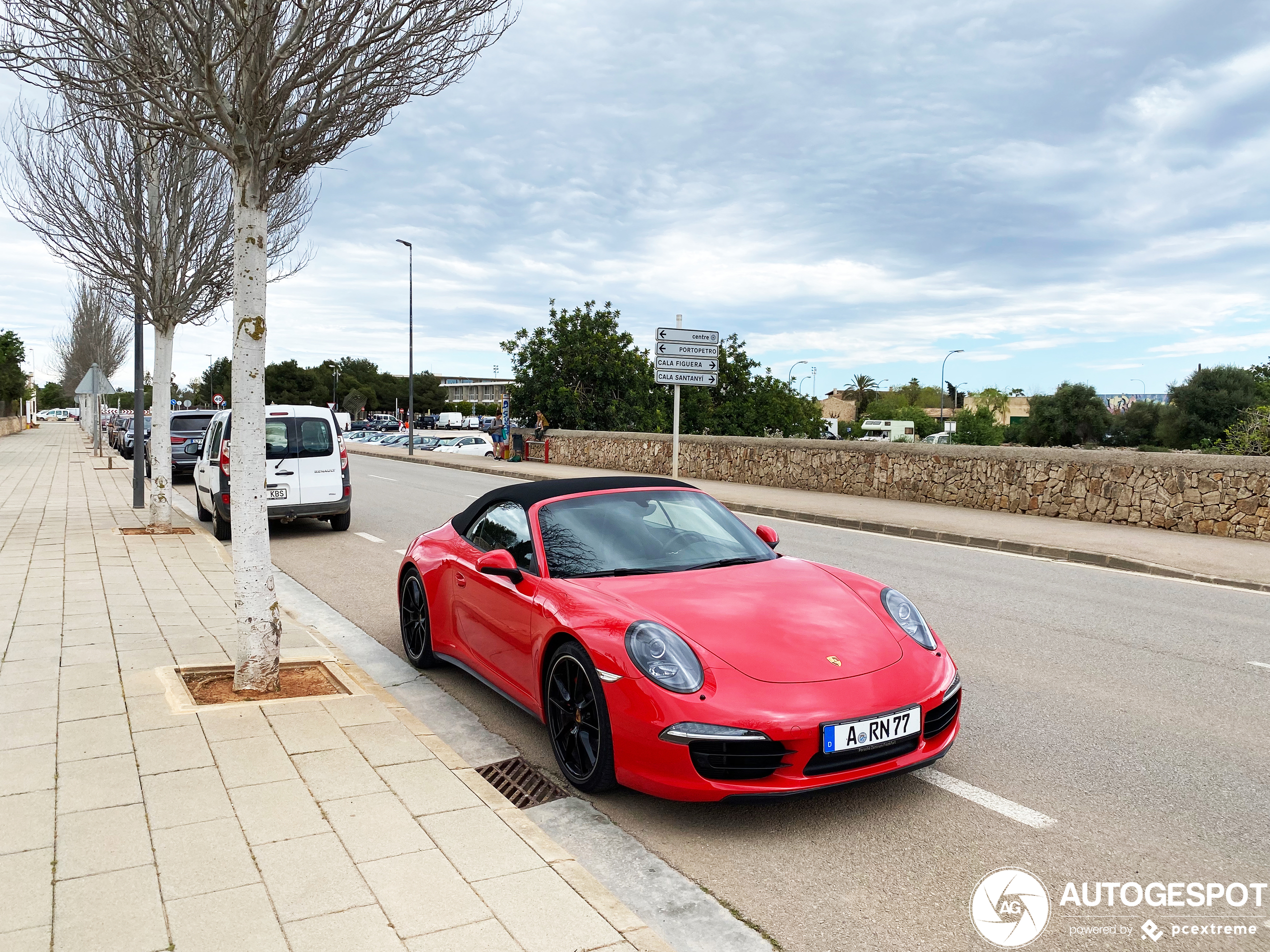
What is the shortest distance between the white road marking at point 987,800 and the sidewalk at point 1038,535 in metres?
7.27

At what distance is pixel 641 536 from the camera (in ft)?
16.1

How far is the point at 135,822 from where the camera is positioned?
3.53 meters

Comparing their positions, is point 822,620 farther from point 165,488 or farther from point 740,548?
point 165,488

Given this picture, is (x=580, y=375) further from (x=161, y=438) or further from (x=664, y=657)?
(x=664, y=657)

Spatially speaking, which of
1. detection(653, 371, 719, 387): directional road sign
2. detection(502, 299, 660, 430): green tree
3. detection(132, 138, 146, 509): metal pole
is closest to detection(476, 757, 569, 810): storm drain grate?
detection(132, 138, 146, 509): metal pole

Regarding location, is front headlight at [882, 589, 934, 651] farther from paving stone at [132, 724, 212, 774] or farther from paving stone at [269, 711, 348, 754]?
paving stone at [132, 724, 212, 774]

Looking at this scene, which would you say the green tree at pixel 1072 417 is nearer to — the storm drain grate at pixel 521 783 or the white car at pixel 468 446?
the white car at pixel 468 446

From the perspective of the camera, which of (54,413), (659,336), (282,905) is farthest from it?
(54,413)

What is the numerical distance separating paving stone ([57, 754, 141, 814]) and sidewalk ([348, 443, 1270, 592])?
33.3 ft

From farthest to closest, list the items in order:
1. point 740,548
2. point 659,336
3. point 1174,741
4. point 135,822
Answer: point 659,336, point 740,548, point 1174,741, point 135,822

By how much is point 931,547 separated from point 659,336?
9.60m

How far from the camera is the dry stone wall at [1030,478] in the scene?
13.3 metres

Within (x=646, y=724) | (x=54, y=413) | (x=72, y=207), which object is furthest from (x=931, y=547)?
(x=54, y=413)

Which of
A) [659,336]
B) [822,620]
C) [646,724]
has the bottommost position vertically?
[646,724]
